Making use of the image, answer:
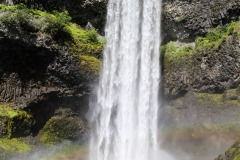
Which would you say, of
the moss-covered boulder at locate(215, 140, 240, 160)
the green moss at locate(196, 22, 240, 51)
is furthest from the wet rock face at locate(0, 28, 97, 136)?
the moss-covered boulder at locate(215, 140, 240, 160)

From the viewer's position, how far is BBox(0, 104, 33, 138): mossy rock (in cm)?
1652

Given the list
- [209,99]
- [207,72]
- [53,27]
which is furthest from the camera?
[207,72]

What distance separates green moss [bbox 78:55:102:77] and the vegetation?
34 centimetres

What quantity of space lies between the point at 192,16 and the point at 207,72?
12.1 ft

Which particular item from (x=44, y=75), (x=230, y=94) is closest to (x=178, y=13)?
(x=230, y=94)

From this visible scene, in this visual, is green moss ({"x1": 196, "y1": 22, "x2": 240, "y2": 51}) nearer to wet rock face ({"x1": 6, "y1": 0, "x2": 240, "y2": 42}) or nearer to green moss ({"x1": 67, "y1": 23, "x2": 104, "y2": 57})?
wet rock face ({"x1": 6, "y1": 0, "x2": 240, "y2": 42})

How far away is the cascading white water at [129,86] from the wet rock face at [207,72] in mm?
962

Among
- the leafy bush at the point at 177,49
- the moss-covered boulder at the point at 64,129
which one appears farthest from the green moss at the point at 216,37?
the moss-covered boulder at the point at 64,129

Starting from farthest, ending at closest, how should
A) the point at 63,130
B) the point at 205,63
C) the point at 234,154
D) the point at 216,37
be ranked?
the point at 216,37, the point at 205,63, the point at 63,130, the point at 234,154

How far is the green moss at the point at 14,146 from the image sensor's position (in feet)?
53.1

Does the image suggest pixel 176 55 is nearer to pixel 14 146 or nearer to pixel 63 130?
pixel 63 130

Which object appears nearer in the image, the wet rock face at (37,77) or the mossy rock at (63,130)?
the wet rock face at (37,77)

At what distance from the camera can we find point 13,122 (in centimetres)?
1677

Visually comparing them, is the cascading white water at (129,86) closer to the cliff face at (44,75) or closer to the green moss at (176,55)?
the green moss at (176,55)
